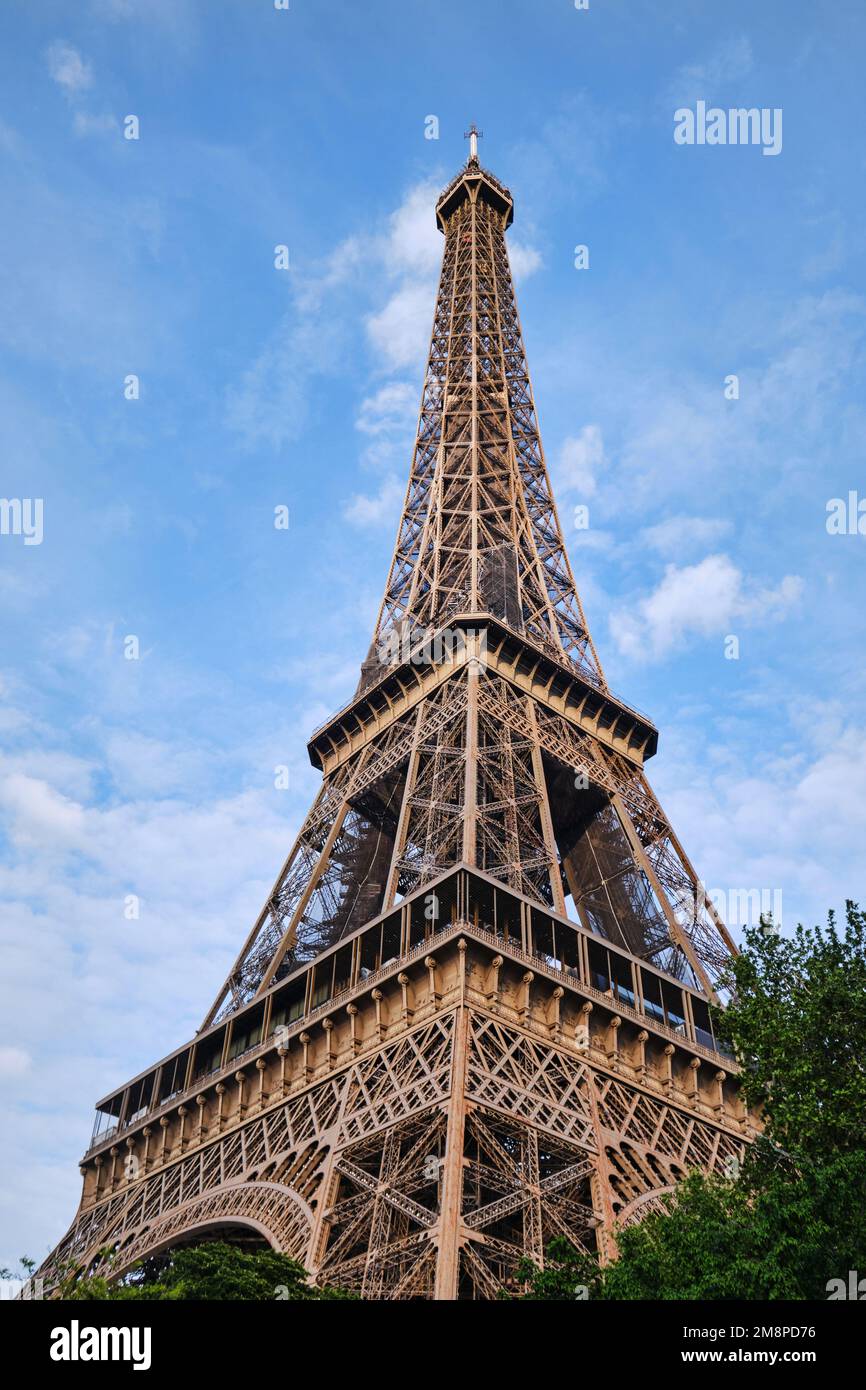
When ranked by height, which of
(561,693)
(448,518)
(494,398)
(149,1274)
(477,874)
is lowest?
(149,1274)

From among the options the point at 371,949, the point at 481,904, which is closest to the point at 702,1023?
the point at 481,904

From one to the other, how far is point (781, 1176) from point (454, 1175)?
6.81 meters

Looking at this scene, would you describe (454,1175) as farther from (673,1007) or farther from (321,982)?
(673,1007)

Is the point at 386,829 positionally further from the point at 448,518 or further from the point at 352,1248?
the point at 352,1248

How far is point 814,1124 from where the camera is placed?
23250 millimetres

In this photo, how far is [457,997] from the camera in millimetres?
32156

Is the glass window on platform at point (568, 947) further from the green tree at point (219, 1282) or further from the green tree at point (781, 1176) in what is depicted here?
the green tree at point (219, 1282)

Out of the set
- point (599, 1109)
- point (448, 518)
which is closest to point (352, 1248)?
point (599, 1109)

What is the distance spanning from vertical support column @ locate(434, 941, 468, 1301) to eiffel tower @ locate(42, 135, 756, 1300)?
0.22 feet

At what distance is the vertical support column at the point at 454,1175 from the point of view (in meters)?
25.0

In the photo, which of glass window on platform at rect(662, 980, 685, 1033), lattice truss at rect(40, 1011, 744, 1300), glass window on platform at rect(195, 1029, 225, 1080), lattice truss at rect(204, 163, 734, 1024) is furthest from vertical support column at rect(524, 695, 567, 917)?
glass window on platform at rect(195, 1029, 225, 1080)

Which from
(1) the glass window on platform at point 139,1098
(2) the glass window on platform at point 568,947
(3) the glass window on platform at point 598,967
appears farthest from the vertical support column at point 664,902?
(1) the glass window on platform at point 139,1098

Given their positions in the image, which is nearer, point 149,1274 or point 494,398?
point 149,1274
